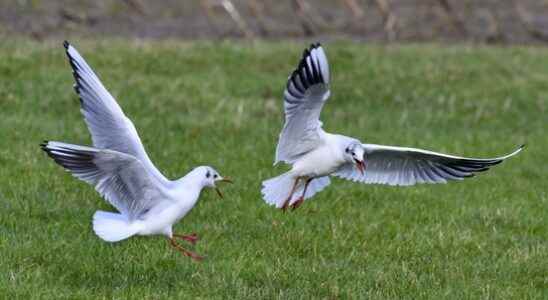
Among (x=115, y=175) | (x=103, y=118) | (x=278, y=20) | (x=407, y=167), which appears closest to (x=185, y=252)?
(x=115, y=175)

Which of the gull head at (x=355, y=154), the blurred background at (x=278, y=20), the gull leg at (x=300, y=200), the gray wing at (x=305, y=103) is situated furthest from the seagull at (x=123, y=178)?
the blurred background at (x=278, y=20)

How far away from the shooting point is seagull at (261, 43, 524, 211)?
6902 mm

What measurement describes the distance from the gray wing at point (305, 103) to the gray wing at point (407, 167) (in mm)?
407

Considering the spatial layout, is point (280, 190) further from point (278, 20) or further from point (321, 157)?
point (278, 20)

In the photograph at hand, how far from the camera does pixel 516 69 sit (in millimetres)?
15859

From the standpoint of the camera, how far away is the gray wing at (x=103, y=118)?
21.3 feet

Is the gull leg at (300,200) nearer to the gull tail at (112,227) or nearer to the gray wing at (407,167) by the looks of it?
the gray wing at (407,167)

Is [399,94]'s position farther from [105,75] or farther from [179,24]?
[179,24]

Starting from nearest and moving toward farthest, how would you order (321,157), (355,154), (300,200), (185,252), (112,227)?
(112,227), (185,252), (355,154), (321,157), (300,200)

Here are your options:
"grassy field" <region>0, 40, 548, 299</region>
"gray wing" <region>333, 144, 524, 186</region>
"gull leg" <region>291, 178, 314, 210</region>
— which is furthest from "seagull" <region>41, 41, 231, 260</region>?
"gray wing" <region>333, 144, 524, 186</region>

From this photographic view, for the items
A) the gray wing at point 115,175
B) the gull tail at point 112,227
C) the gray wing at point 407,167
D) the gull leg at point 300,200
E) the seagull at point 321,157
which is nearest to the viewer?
the gray wing at point 115,175

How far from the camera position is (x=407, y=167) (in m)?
7.90

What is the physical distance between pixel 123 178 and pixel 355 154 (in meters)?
1.57

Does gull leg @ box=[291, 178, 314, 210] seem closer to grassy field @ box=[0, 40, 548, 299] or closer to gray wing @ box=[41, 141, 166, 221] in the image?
grassy field @ box=[0, 40, 548, 299]
